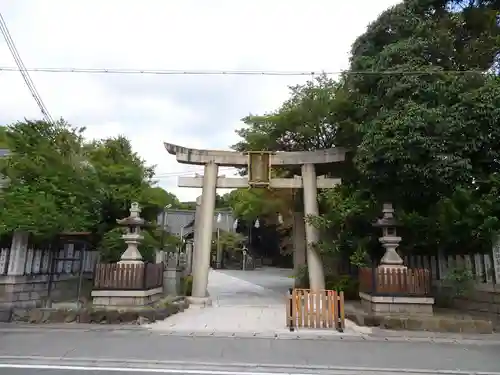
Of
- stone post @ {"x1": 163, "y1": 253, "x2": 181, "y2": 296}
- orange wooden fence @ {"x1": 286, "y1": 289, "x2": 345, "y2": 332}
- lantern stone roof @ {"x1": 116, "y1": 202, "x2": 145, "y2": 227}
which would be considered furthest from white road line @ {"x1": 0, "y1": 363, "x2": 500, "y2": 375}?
stone post @ {"x1": 163, "y1": 253, "x2": 181, "y2": 296}

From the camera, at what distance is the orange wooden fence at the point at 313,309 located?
894 cm

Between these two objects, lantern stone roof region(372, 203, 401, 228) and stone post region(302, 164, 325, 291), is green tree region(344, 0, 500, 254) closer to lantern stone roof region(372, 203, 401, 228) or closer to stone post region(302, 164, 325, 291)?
lantern stone roof region(372, 203, 401, 228)

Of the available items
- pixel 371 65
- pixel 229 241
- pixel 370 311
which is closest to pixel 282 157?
pixel 371 65

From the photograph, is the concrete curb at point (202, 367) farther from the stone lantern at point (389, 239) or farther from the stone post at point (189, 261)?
the stone post at point (189, 261)

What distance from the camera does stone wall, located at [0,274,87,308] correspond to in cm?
964

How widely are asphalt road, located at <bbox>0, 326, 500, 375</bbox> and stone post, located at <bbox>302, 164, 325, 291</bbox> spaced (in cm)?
640

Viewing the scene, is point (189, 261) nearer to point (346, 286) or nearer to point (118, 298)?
point (346, 286)

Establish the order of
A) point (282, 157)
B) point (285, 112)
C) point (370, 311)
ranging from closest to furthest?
point (370, 311) → point (282, 157) → point (285, 112)

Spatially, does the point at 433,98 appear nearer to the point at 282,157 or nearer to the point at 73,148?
the point at 282,157

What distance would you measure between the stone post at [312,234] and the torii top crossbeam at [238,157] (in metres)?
0.41

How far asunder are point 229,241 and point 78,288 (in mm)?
27947

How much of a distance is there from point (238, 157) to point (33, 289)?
27.8 feet

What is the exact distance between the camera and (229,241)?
40.2m

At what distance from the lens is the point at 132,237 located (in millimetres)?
11414
